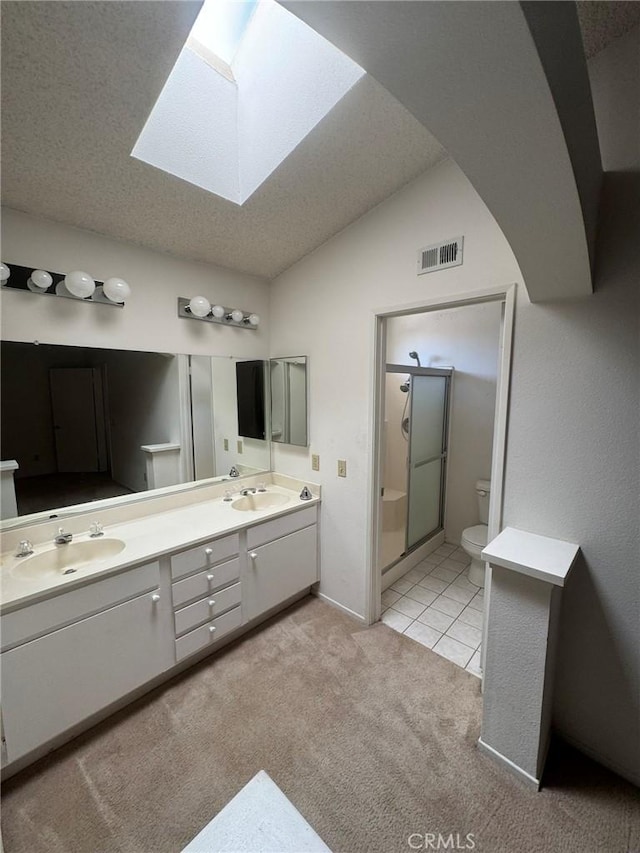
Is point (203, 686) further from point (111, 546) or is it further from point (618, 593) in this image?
point (618, 593)

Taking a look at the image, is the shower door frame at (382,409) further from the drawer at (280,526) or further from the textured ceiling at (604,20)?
the textured ceiling at (604,20)

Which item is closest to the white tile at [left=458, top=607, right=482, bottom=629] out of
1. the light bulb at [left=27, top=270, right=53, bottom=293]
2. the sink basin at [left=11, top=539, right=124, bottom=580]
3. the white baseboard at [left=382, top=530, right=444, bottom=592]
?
the white baseboard at [left=382, top=530, right=444, bottom=592]

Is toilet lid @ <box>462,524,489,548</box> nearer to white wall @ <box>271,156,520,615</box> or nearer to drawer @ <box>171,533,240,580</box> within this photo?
white wall @ <box>271,156,520,615</box>

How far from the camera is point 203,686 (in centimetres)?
175

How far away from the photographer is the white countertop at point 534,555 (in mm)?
1213

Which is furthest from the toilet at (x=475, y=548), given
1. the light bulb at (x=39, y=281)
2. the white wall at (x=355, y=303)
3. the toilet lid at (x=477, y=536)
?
the light bulb at (x=39, y=281)

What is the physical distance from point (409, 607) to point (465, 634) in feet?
1.29

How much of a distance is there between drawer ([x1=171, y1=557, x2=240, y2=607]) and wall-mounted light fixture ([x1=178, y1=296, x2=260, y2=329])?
1.56 metres

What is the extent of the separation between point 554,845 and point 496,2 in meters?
2.26

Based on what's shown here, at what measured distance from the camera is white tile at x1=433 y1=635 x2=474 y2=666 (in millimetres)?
1924

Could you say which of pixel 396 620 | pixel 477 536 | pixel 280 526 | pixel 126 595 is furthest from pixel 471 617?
pixel 126 595

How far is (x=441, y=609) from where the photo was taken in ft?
7.77

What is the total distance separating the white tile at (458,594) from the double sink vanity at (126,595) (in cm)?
110

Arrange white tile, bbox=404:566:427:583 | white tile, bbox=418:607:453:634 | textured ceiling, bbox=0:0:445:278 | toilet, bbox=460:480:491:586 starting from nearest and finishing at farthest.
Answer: textured ceiling, bbox=0:0:445:278 < white tile, bbox=418:607:453:634 < toilet, bbox=460:480:491:586 < white tile, bbox=404:566:427:583
